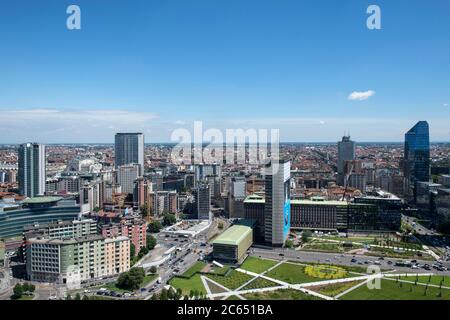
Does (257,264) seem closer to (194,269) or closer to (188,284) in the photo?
(194,269)

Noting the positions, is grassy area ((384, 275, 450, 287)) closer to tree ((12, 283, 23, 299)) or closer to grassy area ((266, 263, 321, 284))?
grassy area ((266, 263, 321, 284))

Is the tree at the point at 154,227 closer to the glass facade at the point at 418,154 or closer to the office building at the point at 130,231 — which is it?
the office building at the point at 130,231

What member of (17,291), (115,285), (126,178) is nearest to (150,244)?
(115,285)

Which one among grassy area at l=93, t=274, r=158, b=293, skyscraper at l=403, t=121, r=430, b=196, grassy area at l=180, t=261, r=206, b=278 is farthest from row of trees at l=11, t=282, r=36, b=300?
skyscraper at l=403, t=121, r=430, b=196

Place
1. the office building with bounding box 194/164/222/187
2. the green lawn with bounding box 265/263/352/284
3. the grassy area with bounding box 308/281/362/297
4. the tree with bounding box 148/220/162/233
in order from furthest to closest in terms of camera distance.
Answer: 1. the office building with bounding box 194/164/222/187
2. the tree with bounding box 148/220/162/233
3. the green lawn with bounding box 265/263/352/284
4. the grassy area with bounding box 308/281/362/297

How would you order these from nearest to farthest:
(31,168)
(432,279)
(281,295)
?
(281,295) → (432,279) → (31,168)

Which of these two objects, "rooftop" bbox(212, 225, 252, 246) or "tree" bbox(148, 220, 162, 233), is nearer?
"rooftop" bbox(212, 225, 252, 246)
